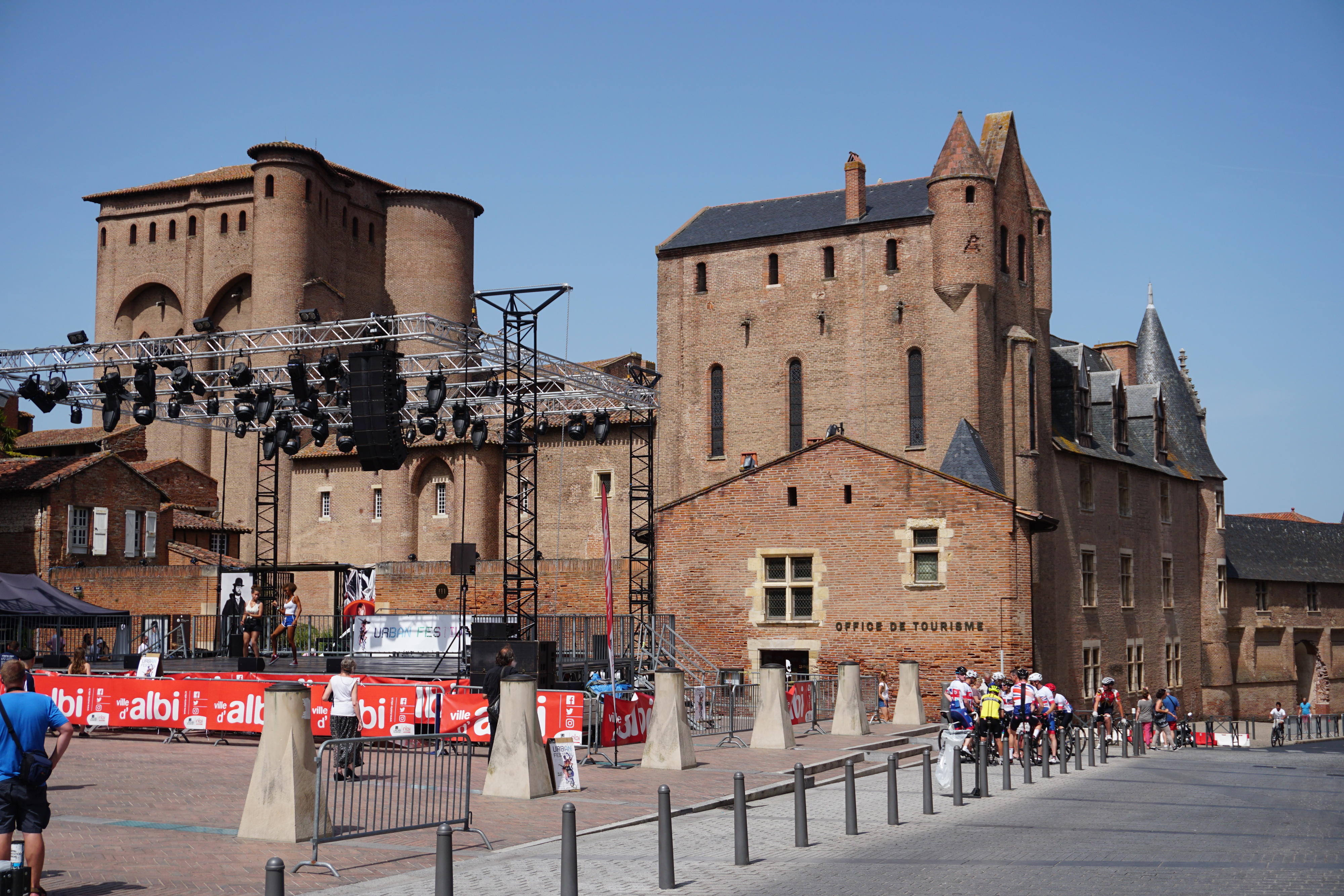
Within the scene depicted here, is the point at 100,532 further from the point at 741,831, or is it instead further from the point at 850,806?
the point at 741,831

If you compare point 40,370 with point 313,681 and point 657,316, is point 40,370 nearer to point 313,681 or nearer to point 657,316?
point 313,681

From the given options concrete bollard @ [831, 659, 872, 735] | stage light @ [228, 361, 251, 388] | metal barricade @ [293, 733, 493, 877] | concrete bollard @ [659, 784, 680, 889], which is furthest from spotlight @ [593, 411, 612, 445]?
concrete bollard @ [659, 784, 680, 889]

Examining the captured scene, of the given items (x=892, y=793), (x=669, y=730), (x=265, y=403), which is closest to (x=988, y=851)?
(x=892, y=793)

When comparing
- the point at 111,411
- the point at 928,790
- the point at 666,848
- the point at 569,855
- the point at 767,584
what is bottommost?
the point at 928,790

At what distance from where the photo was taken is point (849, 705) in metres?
23.6

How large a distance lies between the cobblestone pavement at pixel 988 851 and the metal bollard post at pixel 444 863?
135 cm

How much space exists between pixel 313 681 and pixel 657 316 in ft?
86.7

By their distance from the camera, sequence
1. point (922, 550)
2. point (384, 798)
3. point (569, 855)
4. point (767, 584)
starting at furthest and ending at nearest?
point (767, 584), point (922, 550), point (384, 798), point (569, 855)

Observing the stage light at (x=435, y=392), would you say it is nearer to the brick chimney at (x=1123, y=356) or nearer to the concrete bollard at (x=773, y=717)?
the concrete bollard at (x=773, y=717)

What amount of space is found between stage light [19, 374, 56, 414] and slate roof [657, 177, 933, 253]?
20.5 metres

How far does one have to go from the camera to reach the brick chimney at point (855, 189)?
4244 cm

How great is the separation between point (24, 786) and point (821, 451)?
25.6 m

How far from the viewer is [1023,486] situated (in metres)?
37.7

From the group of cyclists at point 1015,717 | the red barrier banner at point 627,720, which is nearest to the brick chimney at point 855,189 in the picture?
the group of cyclists at point 1015,717
